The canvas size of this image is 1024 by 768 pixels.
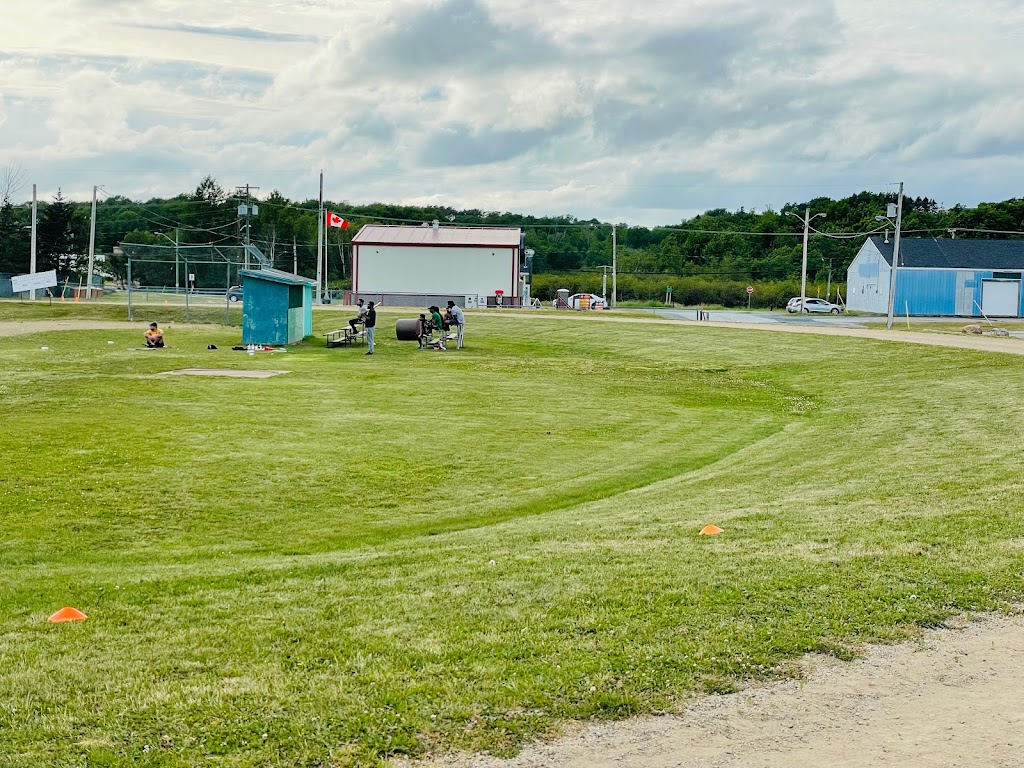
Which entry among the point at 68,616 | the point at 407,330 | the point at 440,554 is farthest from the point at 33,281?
the point at 68,616

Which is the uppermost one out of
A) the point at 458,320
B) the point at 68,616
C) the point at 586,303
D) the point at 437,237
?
the point at 437,237

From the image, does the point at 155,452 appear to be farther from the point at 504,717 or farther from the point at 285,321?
the point at 285,321

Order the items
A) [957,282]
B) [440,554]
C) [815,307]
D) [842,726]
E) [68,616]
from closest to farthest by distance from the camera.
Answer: [842,726] < [68,616] < [440,554] < [957,282] < [815,307]

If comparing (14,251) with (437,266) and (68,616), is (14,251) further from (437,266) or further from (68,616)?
(68,616)

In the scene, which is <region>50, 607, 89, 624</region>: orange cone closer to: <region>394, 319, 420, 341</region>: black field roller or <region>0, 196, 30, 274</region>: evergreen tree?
<region>394, 319, 420, 341</region>: black field roller

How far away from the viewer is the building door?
74562 mm

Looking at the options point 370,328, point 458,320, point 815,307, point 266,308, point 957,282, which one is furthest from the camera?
point 815,307

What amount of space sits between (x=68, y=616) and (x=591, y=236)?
455ft

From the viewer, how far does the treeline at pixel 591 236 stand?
91.4 metres

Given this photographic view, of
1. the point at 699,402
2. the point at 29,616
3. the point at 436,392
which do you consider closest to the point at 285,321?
the point at 436,392

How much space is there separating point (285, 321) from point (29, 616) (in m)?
29.8

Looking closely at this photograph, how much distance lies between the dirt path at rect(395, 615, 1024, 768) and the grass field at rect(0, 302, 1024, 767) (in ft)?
0.68

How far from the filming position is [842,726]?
5387 mm

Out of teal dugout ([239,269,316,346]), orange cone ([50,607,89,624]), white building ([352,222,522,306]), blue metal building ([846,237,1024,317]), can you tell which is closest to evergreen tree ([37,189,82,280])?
white building ([352,222,522,306])
